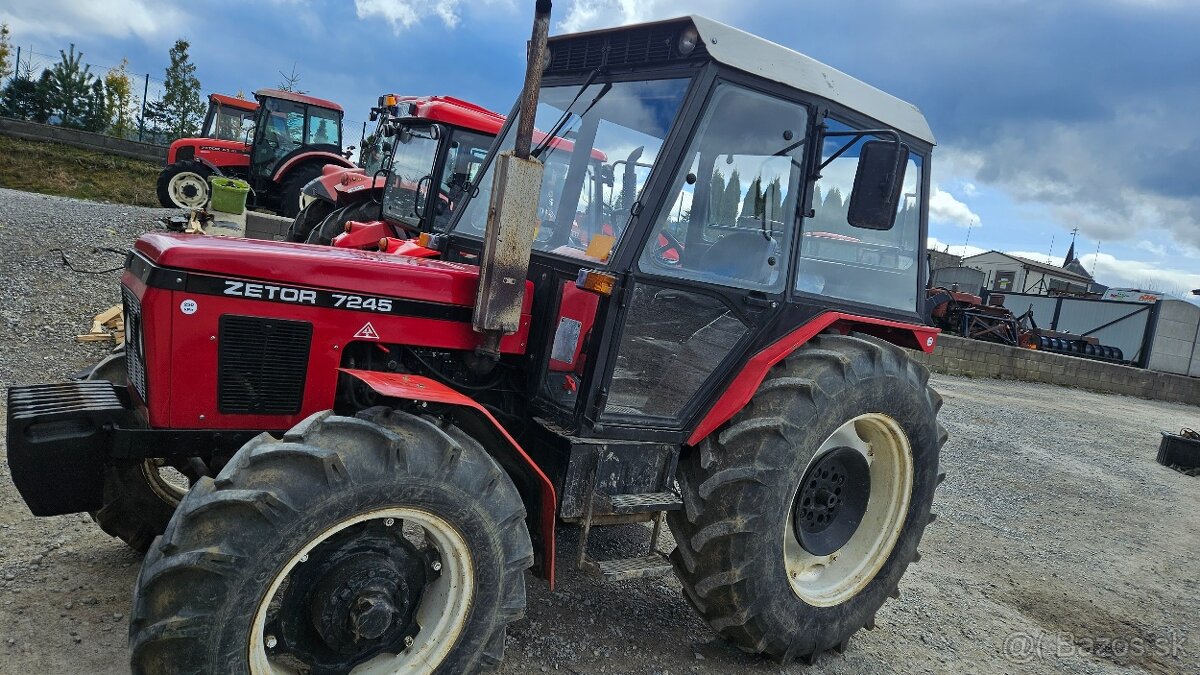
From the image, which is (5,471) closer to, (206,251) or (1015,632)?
(206,251)

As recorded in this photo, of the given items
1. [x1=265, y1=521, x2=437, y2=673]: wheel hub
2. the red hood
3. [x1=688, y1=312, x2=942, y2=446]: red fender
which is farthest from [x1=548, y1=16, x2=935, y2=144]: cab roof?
Result: [x1=265, y1=521, x2=437, y2=673]: wheel hub

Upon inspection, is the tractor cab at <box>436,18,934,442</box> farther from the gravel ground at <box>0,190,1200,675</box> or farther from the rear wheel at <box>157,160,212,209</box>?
the rear wheel at <box>157,160,212,209</box>

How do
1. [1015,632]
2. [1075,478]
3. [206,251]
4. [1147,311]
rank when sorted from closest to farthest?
[206,251] < [1015,632] < [1075,478] < [1147,311]

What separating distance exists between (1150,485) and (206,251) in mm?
9234

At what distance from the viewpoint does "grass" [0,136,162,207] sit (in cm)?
1795

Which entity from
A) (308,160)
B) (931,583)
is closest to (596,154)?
(931,583)

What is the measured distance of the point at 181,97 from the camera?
26219 millimetres

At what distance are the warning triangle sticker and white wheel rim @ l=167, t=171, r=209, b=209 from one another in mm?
13716

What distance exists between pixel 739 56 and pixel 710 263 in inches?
32.0

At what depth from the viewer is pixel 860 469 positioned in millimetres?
3707

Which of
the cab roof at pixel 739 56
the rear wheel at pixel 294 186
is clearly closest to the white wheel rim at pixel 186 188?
the rear wheel at pixel 294 186

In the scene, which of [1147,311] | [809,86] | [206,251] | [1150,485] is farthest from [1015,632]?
[1147,311]

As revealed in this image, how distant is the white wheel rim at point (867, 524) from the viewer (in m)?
3.56

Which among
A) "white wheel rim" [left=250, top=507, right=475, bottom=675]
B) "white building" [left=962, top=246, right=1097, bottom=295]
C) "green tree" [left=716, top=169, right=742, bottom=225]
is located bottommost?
"white wheel rim" [left=250, top=507, right=475, bottom=675]
